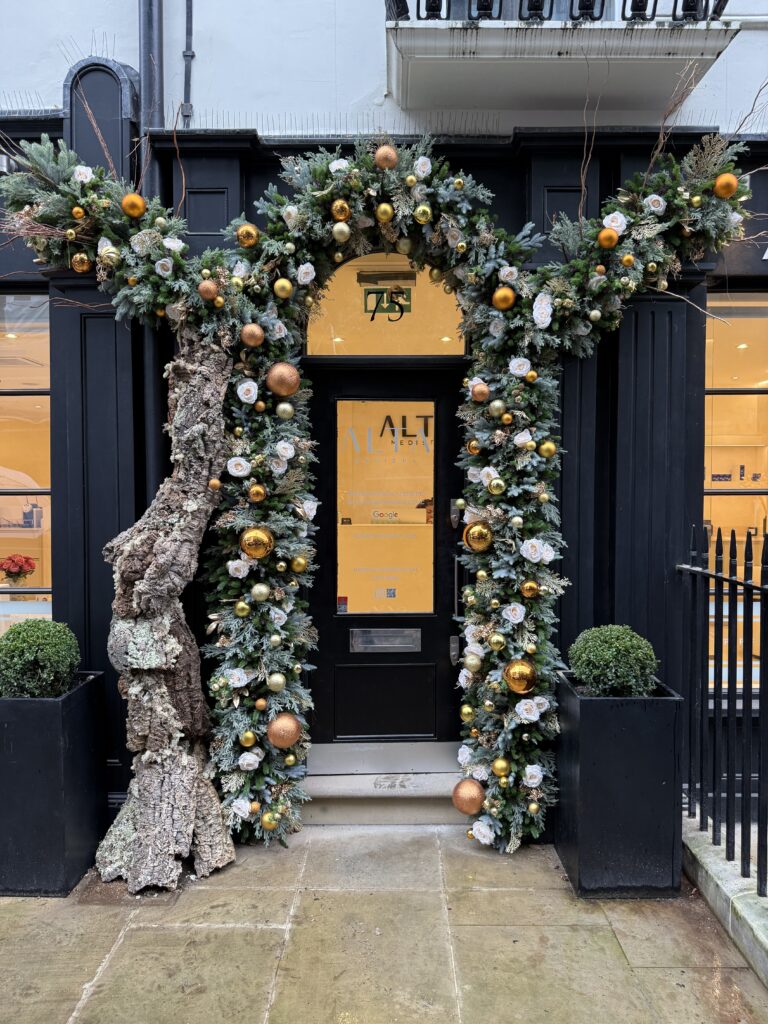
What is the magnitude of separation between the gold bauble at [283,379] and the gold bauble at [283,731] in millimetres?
1810

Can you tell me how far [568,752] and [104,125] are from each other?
4.49 m

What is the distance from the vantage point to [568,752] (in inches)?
132

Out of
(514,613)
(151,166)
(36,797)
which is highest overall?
(151,166)

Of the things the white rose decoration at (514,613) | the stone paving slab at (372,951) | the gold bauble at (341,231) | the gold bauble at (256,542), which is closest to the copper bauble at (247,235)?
the gold bauble at (341,231)

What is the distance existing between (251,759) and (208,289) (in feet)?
8.39

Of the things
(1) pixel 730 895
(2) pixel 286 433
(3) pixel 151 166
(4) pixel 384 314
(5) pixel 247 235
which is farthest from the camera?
(4) pixel 384 314

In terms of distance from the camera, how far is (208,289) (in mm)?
3350

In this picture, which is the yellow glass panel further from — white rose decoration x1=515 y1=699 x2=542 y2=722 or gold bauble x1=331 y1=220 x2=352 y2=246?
white rose decoration x1=515 y1=699 x2=542 y2=722

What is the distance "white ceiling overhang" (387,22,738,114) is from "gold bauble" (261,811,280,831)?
167 inches

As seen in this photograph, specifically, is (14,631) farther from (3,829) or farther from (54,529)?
(3,829)

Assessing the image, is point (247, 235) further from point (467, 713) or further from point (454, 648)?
point (467, 713)

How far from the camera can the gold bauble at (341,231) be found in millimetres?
3434

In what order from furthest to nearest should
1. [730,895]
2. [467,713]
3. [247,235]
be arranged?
[467,713], [247,235], [730,895]

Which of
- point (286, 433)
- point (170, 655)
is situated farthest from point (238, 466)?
point (170, 655)
